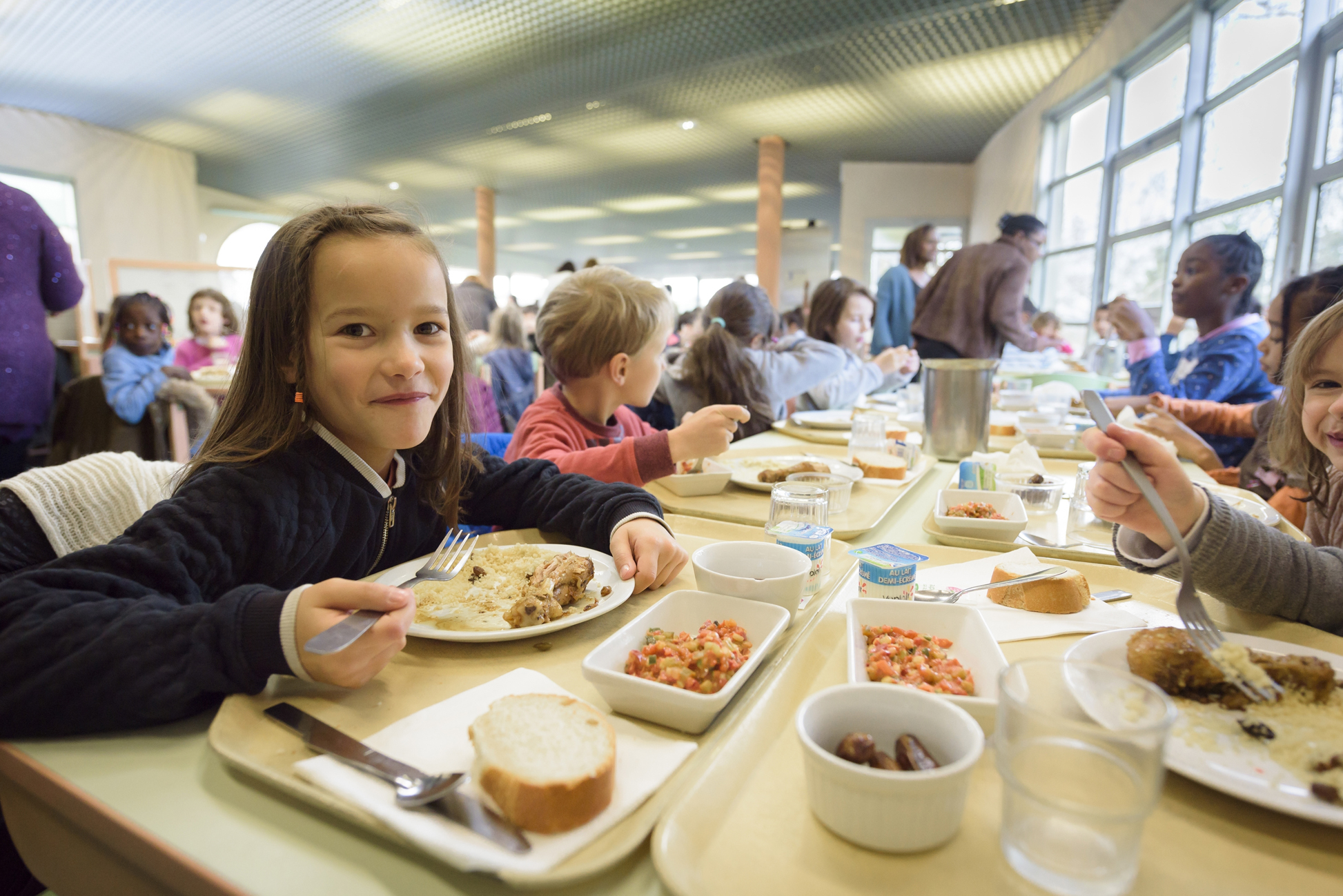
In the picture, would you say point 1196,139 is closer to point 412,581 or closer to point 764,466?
point 764,466

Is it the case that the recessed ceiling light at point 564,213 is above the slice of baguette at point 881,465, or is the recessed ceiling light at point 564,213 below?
above

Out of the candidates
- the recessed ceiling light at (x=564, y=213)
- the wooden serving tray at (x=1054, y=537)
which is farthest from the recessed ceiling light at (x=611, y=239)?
the wooden serving tray at (x=1054, y=537)

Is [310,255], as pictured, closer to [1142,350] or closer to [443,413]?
[443,413]

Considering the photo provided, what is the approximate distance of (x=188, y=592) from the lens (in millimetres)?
844

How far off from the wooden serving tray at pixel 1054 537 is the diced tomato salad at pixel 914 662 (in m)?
0.54

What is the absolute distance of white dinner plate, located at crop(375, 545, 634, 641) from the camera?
0.84 meters

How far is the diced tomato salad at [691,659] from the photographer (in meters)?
0.73

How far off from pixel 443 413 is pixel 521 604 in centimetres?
57

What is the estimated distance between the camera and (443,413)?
1.33 metres

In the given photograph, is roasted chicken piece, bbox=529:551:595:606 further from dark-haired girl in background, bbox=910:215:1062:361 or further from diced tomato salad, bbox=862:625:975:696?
dark-haired girl in background, bbox=910:215:1062:361

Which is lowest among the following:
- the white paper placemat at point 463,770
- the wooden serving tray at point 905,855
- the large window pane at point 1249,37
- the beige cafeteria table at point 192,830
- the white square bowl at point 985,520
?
the beige cafeteria table at point 192,830

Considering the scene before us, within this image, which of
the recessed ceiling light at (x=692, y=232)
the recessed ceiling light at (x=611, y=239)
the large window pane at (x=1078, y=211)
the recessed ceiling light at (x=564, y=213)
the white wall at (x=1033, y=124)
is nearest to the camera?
the white wall at (x=1033, y=124)

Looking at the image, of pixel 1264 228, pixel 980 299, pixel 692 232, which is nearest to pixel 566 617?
pixel 980 299

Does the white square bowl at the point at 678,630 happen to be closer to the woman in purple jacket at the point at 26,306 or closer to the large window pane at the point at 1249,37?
the woman in purple jacket at the point at 26,306
